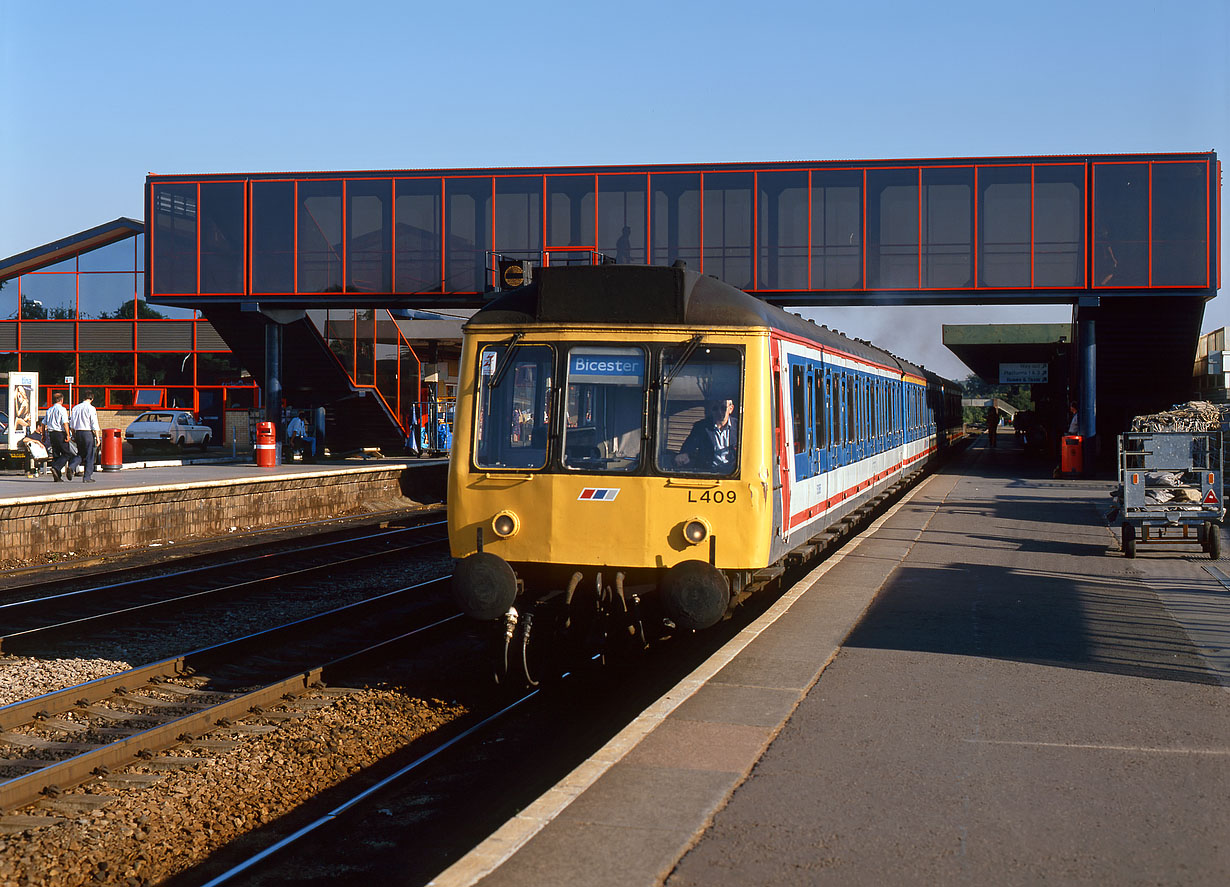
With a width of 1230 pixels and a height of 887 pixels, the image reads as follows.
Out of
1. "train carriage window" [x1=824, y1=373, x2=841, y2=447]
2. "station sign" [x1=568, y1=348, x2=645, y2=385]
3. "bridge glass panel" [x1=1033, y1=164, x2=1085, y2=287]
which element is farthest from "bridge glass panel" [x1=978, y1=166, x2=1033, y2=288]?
"station sign" [x1=568, y1=348, x2=645, y2=385]

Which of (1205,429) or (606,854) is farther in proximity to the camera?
(1205,429)

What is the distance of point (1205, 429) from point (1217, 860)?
17722 mm

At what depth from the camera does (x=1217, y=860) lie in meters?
4.50

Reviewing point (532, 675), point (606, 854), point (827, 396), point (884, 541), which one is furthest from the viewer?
point (884, 541)

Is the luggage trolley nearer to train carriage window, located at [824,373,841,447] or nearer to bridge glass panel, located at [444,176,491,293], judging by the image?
train carriage window, located at [824,373,841,447]

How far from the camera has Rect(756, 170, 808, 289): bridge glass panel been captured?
97.4 ft

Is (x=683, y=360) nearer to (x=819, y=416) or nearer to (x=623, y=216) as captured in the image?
(x=819, y=416)

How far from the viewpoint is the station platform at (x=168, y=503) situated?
1592cm

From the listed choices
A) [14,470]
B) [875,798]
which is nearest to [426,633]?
[875,798]

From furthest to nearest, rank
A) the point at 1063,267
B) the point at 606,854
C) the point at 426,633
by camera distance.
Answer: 1. the point at 1063,267
2. the point at 426,633
3. the point at 606,854

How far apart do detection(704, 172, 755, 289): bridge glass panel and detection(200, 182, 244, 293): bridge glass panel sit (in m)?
11.6

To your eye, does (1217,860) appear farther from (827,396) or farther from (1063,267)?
(1063,267)

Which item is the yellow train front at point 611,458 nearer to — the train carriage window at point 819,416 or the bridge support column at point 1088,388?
the train carriage window at point 819,416

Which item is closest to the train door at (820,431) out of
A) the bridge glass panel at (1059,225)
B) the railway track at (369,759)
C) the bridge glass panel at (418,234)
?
the railway track at (369,759)
